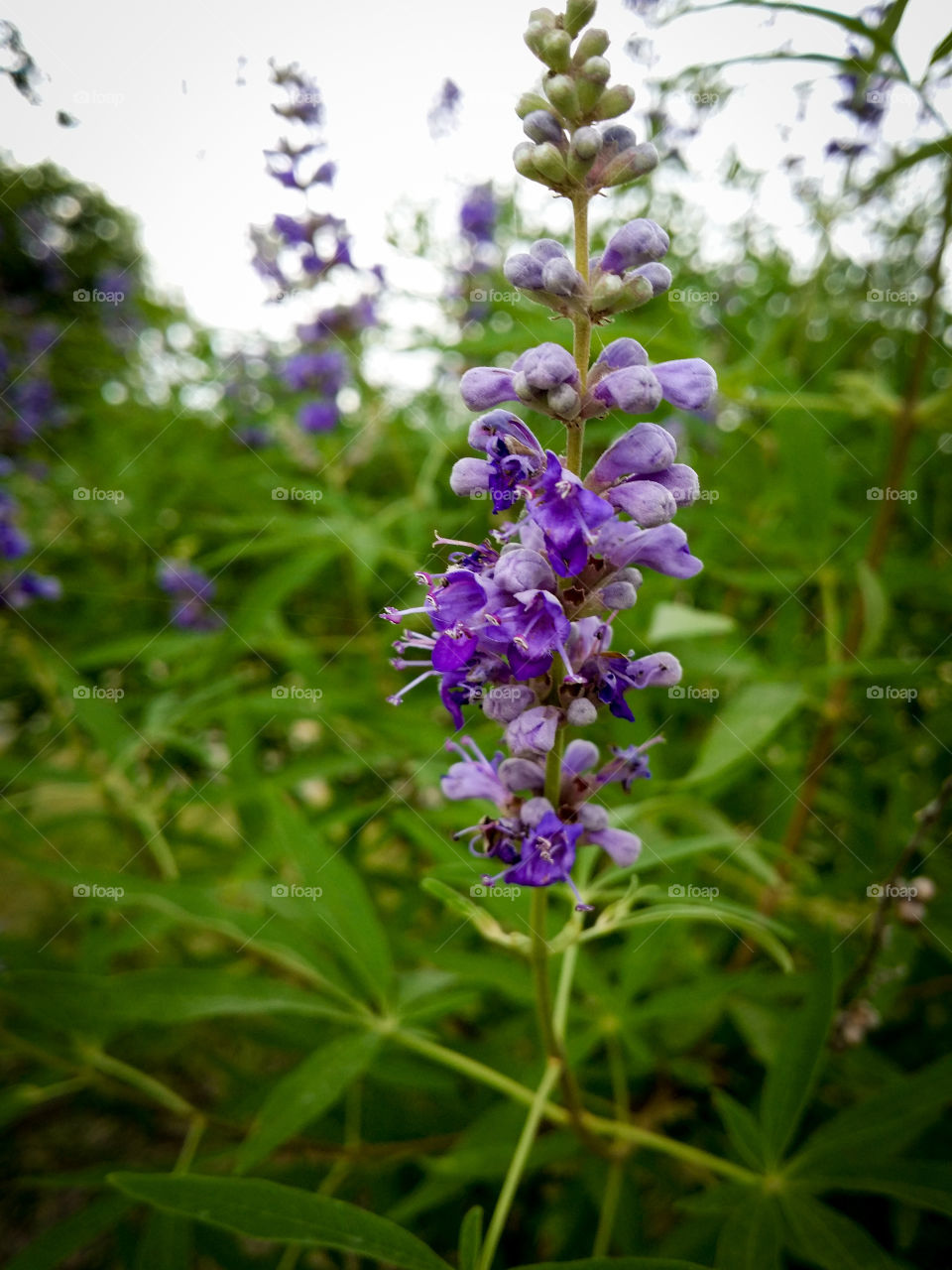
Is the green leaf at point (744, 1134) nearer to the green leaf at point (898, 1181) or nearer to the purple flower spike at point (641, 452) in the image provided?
the green leaf at point (898, 1181)

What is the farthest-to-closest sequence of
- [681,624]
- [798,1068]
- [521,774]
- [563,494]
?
[681,624] < [798,1068] < [521,774] < [563,494]

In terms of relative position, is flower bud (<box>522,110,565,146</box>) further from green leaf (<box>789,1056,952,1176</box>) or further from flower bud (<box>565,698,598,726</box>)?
green leaf (<box>789,1056,952,1176</box>)

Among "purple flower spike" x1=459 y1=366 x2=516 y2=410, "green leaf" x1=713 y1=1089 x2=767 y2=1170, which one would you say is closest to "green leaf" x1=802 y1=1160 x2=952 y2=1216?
"green leaf" x1=713 y1=1089 x2=767 y2=1170

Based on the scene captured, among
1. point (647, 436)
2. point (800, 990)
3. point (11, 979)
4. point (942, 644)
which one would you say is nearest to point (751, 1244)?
point (800, 990)

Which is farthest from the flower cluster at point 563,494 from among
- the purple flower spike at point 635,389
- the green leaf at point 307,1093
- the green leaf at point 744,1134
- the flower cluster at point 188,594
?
the flower cluster at point 188,594

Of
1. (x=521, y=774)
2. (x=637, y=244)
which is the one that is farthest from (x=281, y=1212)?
(x=637, y=244)

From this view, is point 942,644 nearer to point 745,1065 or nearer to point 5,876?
point 745,1065

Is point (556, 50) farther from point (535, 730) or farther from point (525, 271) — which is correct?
point (535, 730)
